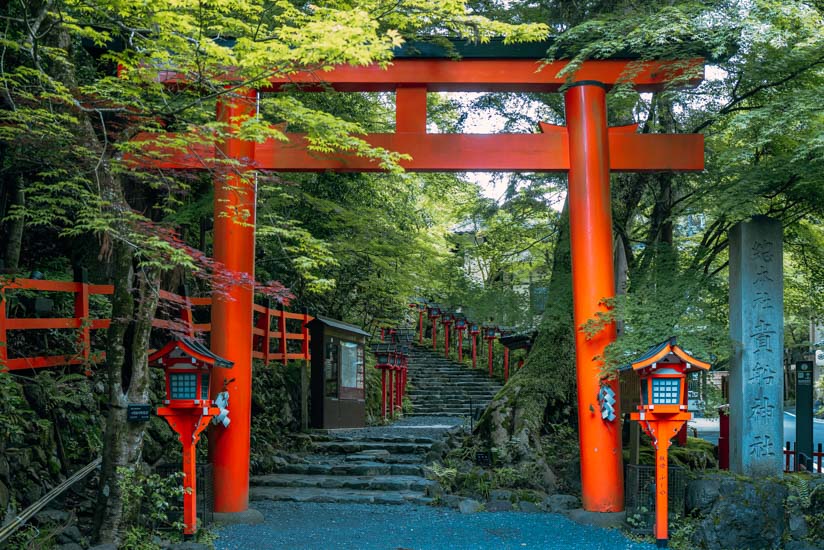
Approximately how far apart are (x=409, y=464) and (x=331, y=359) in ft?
12.1

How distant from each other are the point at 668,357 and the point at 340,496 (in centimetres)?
483

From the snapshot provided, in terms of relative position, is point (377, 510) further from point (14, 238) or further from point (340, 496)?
point (14, 238)

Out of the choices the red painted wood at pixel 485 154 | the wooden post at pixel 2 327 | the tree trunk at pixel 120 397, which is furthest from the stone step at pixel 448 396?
the wooden post at pixel 2 327

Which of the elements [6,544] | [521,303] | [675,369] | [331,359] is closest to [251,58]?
[6,544]

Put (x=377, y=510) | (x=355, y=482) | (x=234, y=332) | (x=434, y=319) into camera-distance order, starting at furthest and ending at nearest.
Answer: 1. (x=434, y=319)
2. (x=355, y=482)
3. (x=377, y=510)
4. (x=234, y=332)

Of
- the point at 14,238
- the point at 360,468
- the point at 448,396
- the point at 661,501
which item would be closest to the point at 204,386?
the point at 14,238

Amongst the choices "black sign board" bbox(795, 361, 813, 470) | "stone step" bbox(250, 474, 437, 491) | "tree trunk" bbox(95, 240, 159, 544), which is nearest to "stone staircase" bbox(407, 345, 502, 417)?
"stone step" bbox(250, 474, 437, 491)

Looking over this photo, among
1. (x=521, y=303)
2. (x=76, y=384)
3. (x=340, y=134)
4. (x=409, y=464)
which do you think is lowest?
(x=409, y=464)

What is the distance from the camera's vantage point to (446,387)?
882 inches

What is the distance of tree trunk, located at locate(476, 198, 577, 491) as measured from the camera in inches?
444

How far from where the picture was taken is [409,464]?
1191cm

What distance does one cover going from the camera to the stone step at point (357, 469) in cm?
1169

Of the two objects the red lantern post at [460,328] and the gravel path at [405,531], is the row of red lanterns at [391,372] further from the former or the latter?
the gravel path at [405,531]

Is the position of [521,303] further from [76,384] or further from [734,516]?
[76,384]
